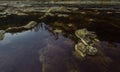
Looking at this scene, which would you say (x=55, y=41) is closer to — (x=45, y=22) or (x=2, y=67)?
(x=2, y=67)

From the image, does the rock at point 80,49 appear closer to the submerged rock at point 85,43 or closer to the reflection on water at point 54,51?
the submerged rock at point 85,43

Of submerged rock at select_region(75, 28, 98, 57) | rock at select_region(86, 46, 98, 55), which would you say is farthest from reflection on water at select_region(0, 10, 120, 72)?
submerged rock at select_region(75, 28, 98, 57)

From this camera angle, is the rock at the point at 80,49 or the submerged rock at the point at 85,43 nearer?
the rock at the point at 80,49

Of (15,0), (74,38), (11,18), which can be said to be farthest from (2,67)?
(15,0)

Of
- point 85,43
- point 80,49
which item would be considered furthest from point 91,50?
point 85,43

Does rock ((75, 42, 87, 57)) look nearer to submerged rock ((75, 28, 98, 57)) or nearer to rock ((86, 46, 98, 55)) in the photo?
submerged rock ((75, 28, 98, 57))

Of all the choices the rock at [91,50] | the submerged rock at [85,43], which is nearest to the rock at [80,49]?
the submerged rock at [85,43]

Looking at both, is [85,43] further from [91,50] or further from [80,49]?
[91,50]

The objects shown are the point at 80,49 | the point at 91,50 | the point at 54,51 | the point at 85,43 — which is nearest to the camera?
the point at 91,50
